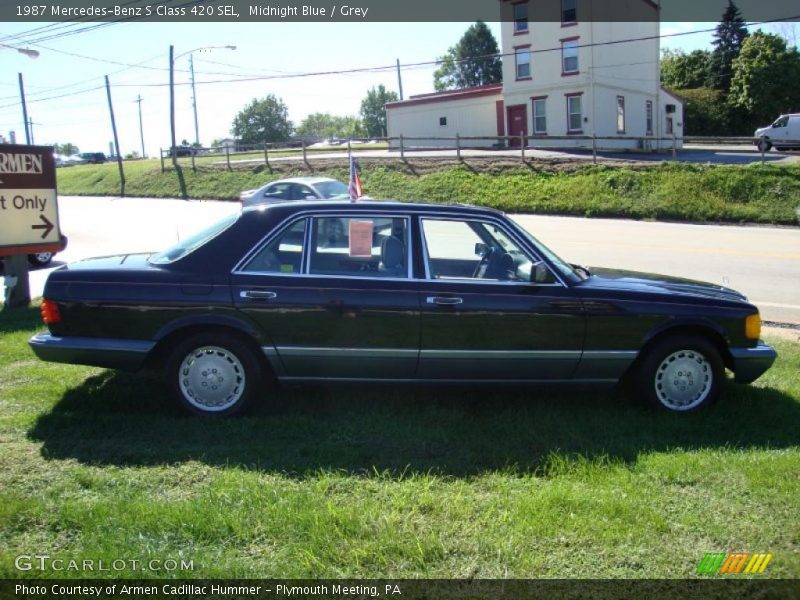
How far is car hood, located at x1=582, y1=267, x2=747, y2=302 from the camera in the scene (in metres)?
5.36

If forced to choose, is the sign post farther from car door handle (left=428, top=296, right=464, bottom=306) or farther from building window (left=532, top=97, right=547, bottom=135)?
building window (left=532, top=97, right=547, bottom=135)

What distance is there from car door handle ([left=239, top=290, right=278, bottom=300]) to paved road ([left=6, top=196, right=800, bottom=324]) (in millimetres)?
3735

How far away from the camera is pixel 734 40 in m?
59.5

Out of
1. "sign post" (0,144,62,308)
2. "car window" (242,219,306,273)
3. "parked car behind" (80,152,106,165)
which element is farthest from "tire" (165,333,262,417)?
"parked car behind" (80,152,106,165)

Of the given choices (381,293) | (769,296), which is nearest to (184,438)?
(381,293)

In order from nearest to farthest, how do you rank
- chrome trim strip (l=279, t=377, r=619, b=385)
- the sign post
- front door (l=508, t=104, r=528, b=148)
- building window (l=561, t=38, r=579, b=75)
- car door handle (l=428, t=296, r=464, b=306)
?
car door handle (l=428, t=296, r=464, b=306), chrome trim strip (l=279, t=377, r=619, b=385), the sign post, building window (l=561, t=38, r=579, b=75), front door (l=508, t=104, r=528, b=148)

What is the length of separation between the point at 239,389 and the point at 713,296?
354 cm

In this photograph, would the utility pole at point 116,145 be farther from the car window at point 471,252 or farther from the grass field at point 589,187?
the car window at point 471,252

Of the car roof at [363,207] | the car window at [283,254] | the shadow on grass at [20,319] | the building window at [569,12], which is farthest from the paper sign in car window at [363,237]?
the building window at [569,12]

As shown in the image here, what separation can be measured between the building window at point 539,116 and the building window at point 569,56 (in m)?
1.90

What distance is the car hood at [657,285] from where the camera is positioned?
5.36 meters

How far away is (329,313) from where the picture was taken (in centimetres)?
511

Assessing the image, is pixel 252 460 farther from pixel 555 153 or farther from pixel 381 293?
pixel 555 153

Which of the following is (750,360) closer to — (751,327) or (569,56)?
(751,327)
